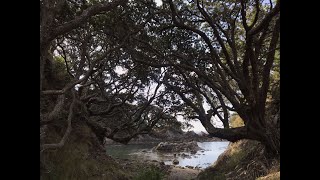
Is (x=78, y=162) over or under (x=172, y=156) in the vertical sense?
over

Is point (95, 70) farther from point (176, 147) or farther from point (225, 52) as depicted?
point (176, 147)

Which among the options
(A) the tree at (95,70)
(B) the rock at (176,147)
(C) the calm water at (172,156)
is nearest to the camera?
(A) the tree at (95,70)

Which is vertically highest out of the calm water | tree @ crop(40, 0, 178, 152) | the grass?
tree @ crop(40, 0, 178, 152)

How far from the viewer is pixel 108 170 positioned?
Result: 1159 centimetres

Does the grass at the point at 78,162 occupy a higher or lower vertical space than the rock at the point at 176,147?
higher

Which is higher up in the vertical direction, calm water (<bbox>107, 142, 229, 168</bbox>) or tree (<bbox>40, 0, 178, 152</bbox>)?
tree (<bbox>40, 0, 178, 152</bbox>)

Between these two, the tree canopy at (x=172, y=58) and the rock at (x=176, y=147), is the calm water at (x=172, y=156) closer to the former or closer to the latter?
the rock at (x=176, y=147)

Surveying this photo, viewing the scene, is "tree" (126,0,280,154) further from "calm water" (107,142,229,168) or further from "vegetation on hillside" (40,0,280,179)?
"calm water" (107,142,229,168)

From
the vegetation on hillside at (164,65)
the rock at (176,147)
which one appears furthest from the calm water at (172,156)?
the vegetation on hillside at (164,65)

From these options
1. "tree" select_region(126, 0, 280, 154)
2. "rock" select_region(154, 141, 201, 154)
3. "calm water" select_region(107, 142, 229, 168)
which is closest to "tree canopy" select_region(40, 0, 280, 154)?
"tree" select_region(126, 0, 280, 154)

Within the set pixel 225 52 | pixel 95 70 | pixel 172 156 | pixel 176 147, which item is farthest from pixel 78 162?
pixel 176 147

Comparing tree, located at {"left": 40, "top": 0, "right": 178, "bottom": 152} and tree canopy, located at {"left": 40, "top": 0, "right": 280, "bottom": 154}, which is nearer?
tree, located at {"left": 40, "top": 0, "right": 178, "bottom": 152}

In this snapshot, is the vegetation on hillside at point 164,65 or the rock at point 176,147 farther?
the rock at point 176,147
